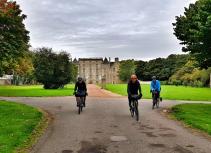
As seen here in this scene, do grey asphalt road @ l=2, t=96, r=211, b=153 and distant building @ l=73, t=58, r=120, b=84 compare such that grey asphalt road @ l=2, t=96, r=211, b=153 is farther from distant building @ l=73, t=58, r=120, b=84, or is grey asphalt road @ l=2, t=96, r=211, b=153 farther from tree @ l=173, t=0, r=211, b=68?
distant building @ l=73, t=58, r=120, b=84

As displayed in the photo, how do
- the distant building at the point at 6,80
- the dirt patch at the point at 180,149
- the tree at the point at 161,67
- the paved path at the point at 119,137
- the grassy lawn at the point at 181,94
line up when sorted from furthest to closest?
the tree at the point at 161,67 → the distant building at the point at 6,80 → the grassy lawn at the point at 181,94 → the paved path at the point at 119,137 → the dirt patch at the point at 180,149

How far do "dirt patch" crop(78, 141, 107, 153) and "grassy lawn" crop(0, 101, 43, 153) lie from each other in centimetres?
163

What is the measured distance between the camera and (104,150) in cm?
1133

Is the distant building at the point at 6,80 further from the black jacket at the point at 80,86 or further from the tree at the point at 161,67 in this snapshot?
the black jacket at the point at 80,86

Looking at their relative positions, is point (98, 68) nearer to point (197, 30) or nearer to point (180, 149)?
point (197, 30)

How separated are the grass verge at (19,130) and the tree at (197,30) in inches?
383

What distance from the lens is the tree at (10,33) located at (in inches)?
1716

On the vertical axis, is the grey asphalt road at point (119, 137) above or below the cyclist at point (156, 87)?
below

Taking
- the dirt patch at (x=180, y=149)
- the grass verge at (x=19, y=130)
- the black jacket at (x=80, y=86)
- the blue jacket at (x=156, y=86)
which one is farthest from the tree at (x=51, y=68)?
the dirt patch at (x=180, y=149)

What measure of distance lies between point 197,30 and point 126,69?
13840 centimetres

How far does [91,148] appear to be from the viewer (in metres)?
11.6

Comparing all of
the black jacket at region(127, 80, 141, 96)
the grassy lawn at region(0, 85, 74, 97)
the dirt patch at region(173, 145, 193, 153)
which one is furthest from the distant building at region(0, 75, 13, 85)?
the dirt patch at region(173, 145, 193, 153)

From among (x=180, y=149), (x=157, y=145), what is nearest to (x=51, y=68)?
(x=157, y=145)

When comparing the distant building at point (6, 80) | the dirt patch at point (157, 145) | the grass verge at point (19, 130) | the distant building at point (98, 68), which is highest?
the distant building at point (98, 68)
